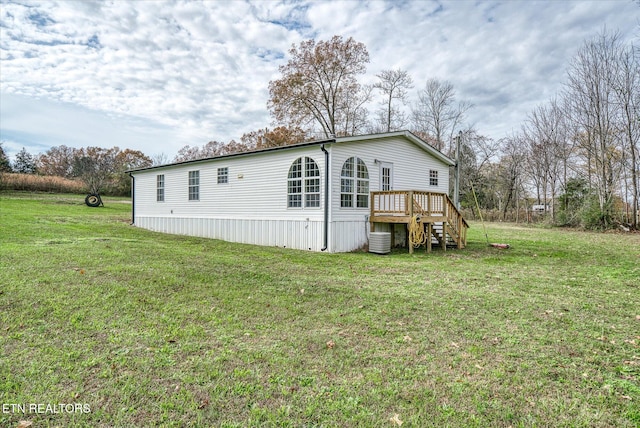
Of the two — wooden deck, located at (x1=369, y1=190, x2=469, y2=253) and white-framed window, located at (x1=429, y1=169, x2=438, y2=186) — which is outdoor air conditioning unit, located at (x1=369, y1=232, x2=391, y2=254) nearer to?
wooden deck, located at (x1=369, y1=190, x2=469, y2=253)

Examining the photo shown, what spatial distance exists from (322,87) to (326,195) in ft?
62.8

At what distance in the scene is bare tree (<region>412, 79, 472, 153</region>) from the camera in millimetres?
31906

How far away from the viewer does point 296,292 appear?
5.71 metres

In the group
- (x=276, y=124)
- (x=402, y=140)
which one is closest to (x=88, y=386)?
(x=402, y=140)

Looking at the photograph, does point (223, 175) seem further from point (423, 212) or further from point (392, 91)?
point (392, 91)

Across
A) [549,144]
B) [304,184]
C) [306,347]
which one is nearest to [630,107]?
[549,144]

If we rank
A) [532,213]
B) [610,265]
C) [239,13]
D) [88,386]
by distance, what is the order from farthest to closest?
1. [532,213]
2. [239,13]
3. [610,265]
4. [88,386]

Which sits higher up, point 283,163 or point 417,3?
point 417,3

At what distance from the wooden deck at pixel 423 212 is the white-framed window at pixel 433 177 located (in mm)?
2730

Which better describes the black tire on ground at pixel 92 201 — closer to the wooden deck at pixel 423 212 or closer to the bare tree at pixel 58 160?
the wooden deck at pixel 423 212

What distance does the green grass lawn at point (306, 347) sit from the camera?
259cm

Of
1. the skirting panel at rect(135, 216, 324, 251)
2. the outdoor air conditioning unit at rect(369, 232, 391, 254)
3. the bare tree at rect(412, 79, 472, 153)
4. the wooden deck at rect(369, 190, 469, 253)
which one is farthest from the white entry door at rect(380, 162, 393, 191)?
the bare tree at rect(412, 79, 472, 153)

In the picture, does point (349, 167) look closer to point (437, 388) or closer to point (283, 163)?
point (283, 163)

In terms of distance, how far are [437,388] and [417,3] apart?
11693 mm
